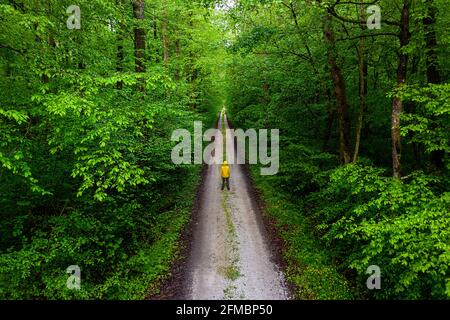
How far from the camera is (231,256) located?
11.0 meters

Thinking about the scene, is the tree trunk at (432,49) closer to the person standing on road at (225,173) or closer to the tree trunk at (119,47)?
the person standing on road at (225,173)

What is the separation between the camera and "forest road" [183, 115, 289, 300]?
30.0 ft

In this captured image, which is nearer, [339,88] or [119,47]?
[339,88]

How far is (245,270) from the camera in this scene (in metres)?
10.2

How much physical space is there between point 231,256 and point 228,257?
123 mm

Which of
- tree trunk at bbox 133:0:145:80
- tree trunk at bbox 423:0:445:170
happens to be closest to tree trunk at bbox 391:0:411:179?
tree trunk at bbox 423:0:445:170

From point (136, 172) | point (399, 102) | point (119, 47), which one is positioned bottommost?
point (136, 172)

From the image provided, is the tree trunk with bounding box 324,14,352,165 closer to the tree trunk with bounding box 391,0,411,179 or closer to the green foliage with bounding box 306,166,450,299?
the tree trunk with bounding box 391,0,411,179

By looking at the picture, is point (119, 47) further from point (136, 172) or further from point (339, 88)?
point (339, 88)

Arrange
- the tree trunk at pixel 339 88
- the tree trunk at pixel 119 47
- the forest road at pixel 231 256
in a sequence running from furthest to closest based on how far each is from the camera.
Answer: the tree trunk at pixel 339 88
the tree trunk at pixel 119 47
the forest road at pixel 231 256

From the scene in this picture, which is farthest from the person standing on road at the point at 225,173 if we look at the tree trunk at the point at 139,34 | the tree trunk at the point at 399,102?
the tree trunk at the point at 399,102

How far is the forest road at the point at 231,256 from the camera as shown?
9.15 metres

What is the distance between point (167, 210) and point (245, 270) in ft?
19.9

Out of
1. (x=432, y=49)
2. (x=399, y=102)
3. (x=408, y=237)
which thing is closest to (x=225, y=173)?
(x=399, y=102)
